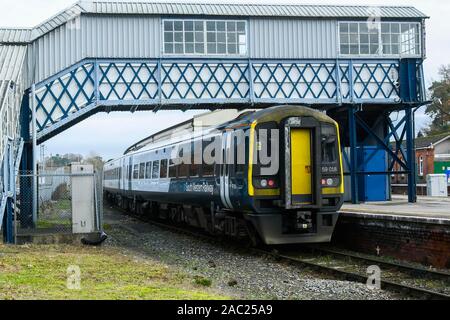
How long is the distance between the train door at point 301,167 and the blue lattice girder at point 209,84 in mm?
8163

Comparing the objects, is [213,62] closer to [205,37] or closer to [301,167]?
[205,37]

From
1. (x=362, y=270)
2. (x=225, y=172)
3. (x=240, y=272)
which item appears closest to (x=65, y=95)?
(x=225, y=172)

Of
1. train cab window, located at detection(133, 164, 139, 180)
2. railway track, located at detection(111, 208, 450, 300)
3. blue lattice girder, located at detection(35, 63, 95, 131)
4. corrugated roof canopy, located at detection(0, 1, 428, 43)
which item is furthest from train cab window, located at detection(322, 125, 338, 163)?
train cab window, located at detection(133, 164, 139, 180)

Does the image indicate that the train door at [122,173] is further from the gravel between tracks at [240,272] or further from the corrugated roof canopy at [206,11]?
the gravel between tracks at [240,272]

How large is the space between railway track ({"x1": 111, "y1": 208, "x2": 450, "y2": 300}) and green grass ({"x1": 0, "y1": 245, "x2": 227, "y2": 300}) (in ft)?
8.51

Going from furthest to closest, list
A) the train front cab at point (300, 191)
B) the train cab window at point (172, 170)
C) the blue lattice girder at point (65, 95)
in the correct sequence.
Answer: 1. the blue lattice girder at point (65, 95)
2. the train cab window at point (172, 170)
3. the train front cab at point (300, 191)

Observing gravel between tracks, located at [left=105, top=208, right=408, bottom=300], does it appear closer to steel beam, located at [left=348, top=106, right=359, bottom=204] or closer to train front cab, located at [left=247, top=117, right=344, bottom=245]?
train front cab, located at [left=247, top=117, right=344, bottom=245]

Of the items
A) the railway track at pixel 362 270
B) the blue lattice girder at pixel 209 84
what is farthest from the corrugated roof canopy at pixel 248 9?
the railway track at pixel 362 270

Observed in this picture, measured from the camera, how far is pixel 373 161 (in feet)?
79.5

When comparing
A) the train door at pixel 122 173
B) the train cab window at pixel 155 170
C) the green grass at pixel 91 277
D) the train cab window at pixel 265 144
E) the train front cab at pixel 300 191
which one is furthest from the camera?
the train door at pixel 122 173

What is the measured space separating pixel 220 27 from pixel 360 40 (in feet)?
17.4

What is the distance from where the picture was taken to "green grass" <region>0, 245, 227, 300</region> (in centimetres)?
837

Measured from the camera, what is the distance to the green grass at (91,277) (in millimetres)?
8367
